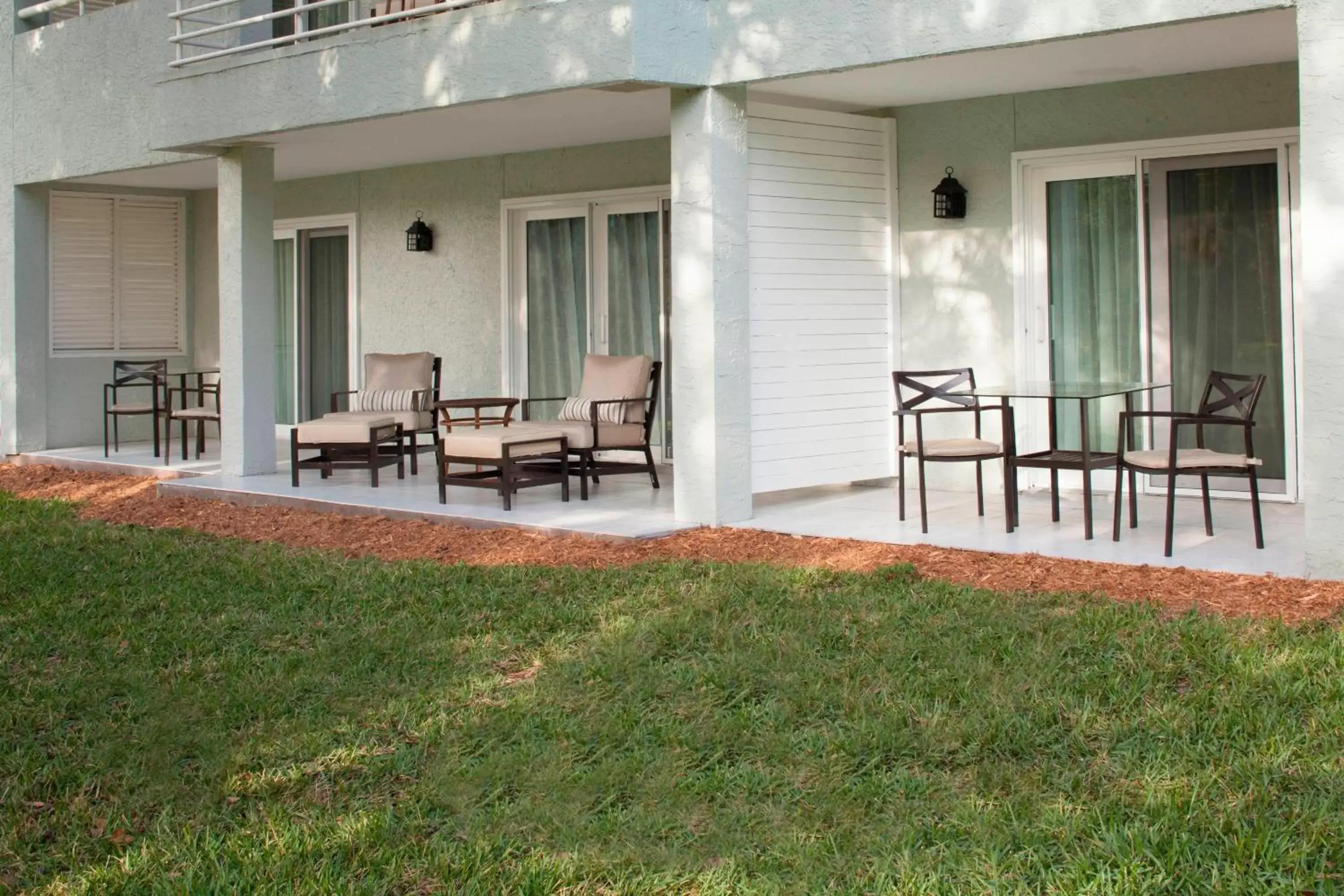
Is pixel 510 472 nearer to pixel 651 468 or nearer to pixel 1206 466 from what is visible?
pixel 651 468

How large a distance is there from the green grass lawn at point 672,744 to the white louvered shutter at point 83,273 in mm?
8849

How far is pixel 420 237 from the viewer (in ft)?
46.3

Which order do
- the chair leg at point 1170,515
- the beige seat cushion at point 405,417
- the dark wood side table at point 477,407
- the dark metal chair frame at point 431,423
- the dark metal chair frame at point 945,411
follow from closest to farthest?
the chair leg at point 1170,515
the dark metal chair frame at point 945,411
the dark wood side table at point 477,407
the beige seat cushion at point 405,417
the dark metal chair frame at point 431,423

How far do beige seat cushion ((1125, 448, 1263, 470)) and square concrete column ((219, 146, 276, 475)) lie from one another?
7346 millimetres

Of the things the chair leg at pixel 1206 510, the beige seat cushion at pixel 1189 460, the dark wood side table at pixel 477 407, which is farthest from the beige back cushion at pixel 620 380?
the chair leg at pixel 1206 510

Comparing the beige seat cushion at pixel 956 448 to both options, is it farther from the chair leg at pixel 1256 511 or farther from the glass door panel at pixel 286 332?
the glass door panel at pixel 286 332

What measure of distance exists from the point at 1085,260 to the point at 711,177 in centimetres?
279

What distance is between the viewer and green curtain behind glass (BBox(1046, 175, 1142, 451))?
32.3 ft

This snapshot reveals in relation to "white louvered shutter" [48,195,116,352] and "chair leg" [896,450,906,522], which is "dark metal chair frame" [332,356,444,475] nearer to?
"chair leg" [896,450,906,522]

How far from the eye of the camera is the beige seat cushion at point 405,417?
467 inches

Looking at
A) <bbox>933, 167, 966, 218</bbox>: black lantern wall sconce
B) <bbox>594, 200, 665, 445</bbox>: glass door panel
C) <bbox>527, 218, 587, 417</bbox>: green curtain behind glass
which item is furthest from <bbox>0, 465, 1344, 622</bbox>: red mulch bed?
<bbox>594, 200, 665, 445</bbox>: glass door panel

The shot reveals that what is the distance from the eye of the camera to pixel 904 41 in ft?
26.6

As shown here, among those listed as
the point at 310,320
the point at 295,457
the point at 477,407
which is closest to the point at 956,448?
the point at 477,407

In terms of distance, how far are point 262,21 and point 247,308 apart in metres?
2.32
